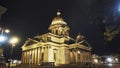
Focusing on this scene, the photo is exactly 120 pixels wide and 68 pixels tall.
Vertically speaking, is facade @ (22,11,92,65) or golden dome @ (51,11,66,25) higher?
golden dome @ (51,11,66,25)

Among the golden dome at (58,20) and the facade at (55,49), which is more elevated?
the golden dome at (58,20)

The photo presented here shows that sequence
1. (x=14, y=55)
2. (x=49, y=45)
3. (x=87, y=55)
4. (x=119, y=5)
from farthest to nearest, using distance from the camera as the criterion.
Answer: (x=14, y=55), (x=87, y=55), (x=49, y=45), (x=119, y=5)

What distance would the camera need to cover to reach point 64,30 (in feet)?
215

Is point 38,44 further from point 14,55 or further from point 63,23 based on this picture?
point 14,55

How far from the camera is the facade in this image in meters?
52.6

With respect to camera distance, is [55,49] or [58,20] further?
[58,20]

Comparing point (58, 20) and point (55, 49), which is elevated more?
point (58, 20)

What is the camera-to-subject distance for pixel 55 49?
56.3 meters

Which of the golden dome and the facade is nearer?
the facade

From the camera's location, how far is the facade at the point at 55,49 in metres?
52.6

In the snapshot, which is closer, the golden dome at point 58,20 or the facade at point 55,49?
the facade at point 55,49

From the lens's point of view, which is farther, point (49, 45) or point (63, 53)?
point (63, 53)

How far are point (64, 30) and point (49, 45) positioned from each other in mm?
14839

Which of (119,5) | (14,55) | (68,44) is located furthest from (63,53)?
(119,5)
